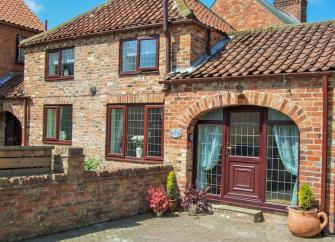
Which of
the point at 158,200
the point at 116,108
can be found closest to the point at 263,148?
the point at 158,200

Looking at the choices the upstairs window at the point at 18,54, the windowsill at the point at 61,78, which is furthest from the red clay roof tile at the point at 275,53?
the upstairs window at the point at 18,54

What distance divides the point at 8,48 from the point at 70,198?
13.9 meters

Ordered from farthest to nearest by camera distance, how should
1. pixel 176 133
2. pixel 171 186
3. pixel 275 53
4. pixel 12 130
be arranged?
pixel 12 130, pixel 176 133, pixel 275 53, pixel 171 186

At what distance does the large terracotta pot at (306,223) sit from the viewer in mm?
8727

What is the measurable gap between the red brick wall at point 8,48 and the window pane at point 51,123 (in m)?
5.72

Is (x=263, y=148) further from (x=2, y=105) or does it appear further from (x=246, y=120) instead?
(x=2, y=105)

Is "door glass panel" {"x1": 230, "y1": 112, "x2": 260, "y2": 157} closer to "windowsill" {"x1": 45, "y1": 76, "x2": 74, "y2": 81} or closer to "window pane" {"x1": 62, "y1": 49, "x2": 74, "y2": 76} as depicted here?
"windowsill" {"x1": 45, "y1": 76, "x2": 74, "y2": 81}

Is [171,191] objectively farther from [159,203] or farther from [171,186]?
[159,203]

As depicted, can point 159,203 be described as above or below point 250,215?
above

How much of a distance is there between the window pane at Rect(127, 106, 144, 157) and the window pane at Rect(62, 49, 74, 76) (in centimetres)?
334

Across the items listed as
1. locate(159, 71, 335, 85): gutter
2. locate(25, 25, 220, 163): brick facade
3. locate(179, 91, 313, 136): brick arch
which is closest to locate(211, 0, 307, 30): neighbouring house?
locate(25, 25, 220, 163): brick facade

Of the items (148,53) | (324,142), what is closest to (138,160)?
(148,53)

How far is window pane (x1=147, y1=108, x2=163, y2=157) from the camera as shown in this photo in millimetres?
12469

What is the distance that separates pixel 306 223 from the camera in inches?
344
